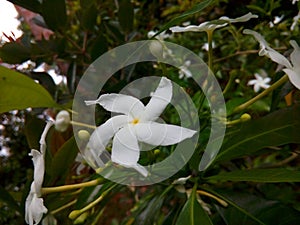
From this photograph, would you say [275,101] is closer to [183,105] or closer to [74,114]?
[183,105]

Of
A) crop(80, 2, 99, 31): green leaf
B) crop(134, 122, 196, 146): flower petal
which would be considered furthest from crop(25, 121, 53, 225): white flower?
crop(80, 2, 99, 31): green leaf

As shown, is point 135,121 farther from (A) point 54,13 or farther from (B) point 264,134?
(A) point 54,13

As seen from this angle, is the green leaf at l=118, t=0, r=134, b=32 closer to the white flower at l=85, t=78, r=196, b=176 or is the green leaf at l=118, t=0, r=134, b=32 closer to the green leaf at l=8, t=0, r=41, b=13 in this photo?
the green leaf at l=8, t=0, r=41, b=13

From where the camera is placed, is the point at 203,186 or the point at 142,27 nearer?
the point at 203,186

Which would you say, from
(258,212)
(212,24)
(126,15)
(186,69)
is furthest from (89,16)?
(258,212)

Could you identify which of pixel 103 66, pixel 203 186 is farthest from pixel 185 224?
pixel 103 66

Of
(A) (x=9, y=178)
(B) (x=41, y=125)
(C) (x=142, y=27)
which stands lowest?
(A) (x=9, y=178)

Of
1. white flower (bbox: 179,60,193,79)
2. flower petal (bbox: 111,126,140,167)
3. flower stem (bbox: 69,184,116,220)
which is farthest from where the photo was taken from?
white flower (bbox: 179,60,193,79)
